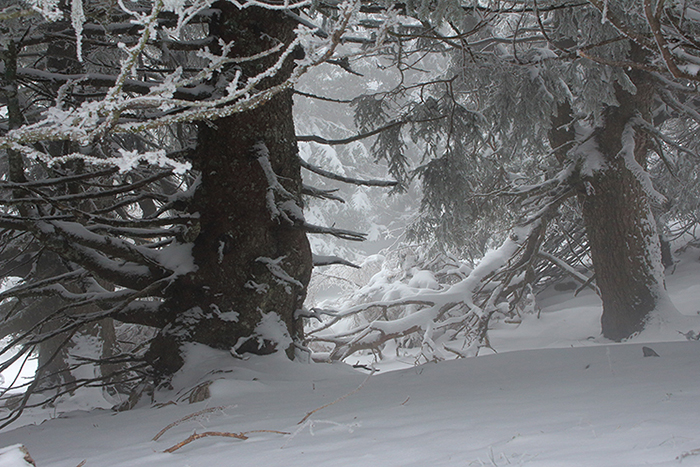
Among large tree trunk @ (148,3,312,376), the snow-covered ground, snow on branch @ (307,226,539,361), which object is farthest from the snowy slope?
snow on branch @ (307,226,539,361)

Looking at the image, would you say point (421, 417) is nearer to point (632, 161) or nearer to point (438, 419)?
point (438, 419)

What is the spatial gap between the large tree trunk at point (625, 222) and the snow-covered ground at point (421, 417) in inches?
142

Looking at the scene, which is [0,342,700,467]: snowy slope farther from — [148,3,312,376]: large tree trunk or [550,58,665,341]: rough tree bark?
[550,58,665,341]: rough tree bark

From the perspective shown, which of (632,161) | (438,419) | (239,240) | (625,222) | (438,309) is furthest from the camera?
(438,309)

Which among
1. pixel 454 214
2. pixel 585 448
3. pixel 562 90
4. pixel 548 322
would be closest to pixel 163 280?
pixel 585 448

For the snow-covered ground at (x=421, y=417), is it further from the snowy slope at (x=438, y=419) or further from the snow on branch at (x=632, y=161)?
the snow on branch at (x=632, y=161)

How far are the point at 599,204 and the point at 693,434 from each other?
5.64m

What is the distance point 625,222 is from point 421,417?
5.52 m

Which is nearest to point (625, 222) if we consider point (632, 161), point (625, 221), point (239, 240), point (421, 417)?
point (625, 221)

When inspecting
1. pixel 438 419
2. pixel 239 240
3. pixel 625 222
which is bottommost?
pixel 438 419

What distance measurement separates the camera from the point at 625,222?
618 cm

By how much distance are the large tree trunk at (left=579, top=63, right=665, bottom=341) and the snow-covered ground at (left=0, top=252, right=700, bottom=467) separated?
3.60 metres

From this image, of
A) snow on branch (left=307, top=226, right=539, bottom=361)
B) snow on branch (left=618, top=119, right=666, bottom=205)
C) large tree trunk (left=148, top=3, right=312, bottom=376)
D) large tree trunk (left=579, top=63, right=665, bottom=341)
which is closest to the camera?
large tree trunk (left=148, top=3, right=312, bottom=376)

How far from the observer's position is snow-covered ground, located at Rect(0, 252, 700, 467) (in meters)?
1.28
